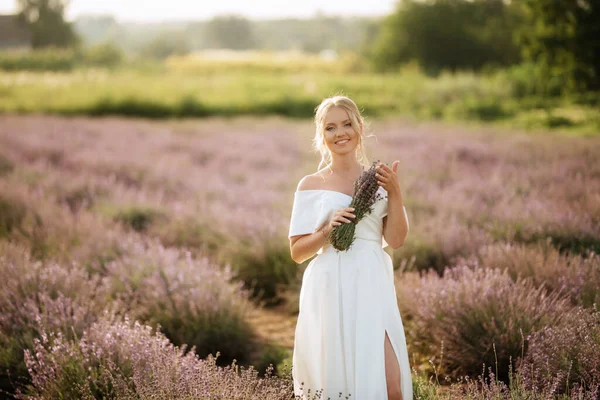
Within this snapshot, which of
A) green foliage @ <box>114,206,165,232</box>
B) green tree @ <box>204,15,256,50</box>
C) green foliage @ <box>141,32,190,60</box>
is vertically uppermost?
green tree @ <box>204,15,256,50</box>

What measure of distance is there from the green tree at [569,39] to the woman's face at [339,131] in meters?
9.03

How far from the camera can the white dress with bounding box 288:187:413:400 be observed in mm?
2480

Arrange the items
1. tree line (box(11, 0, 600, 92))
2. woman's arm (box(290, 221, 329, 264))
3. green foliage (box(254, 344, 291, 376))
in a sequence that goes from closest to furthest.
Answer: woman's arm (box(290, 221, 329, 264)) < green foliage (box(254, 344, 291, 376)) < tree line (box(11, 0, 600, 92))

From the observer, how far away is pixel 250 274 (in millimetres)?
5246

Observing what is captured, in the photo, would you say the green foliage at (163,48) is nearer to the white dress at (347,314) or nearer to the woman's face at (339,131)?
the woman's face at (339,131)

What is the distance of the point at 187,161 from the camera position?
980cm

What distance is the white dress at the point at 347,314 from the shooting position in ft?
8.14

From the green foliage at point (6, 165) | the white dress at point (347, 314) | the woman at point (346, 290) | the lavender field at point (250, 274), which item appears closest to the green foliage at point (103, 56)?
the green foliage at point (6, 165)

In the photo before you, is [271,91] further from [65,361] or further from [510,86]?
[65,361]

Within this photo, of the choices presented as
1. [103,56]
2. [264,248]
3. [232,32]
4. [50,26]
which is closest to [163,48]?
[50,26]

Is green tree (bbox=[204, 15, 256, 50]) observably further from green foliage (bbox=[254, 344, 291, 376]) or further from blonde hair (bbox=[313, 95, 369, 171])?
blonde hair (bbox=[313, 95, 369, 171])

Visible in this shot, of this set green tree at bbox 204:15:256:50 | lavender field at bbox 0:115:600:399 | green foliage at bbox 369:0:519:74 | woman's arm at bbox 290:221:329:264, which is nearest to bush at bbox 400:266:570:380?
lavender field at bbox 0:115:600:399

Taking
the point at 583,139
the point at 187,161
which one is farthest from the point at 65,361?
the point at 583,139

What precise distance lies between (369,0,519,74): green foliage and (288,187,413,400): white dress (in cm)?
3219
